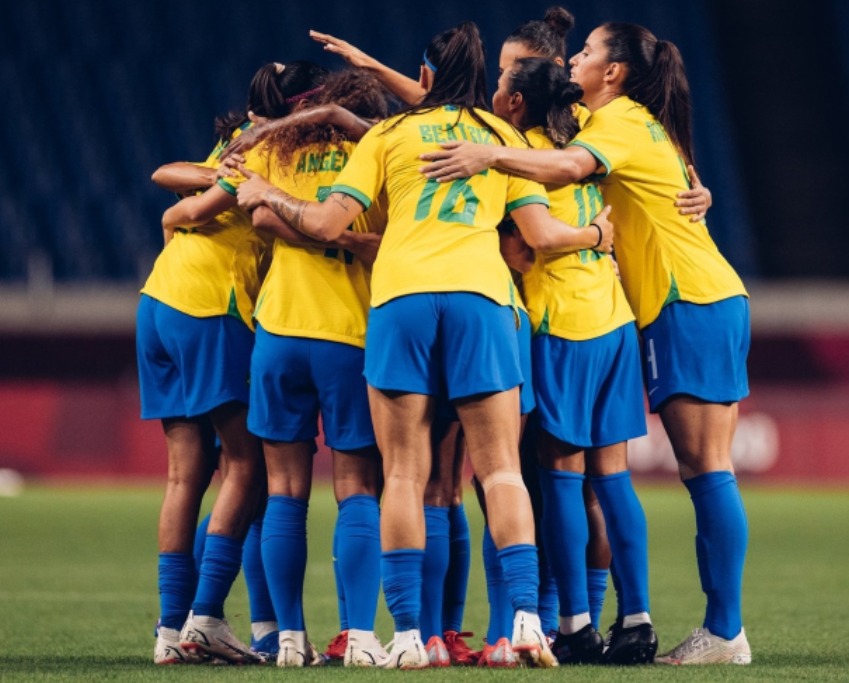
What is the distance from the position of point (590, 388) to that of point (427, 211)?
82 cm

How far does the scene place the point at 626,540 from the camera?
15.8ft

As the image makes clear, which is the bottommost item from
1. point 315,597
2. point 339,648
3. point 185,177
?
point 315,597

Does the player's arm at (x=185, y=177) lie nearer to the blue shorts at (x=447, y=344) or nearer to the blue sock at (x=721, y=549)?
the blue shorts at (x=447, y=344)

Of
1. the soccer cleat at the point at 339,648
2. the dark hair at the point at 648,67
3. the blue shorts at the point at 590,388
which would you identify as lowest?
the soccer cleat at the point at 339,648

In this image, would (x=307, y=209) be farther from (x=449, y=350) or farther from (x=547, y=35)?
(x=547, y=35)

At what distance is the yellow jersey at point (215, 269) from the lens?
5.11 meters

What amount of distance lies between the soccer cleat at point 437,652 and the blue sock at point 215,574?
2.36 feet

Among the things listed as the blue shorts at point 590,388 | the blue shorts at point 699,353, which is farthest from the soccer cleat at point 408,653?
the blue shorts at point 699,353

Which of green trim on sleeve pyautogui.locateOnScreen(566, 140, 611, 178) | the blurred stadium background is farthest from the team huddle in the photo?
the blurred stadium background

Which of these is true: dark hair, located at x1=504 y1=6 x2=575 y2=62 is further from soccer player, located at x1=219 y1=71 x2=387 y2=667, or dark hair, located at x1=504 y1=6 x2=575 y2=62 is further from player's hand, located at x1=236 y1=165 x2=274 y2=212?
player's hand, located at x1=236 y1=165 x2=274 y2=212

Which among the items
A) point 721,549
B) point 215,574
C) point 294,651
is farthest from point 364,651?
point 721,549

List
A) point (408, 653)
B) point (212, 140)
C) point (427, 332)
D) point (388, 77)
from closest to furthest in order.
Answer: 1. point (408, 653)
2. point (427, 332)
3. point (388, 77)
4. point (212, 140)

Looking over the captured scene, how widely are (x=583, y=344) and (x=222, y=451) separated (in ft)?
4.30

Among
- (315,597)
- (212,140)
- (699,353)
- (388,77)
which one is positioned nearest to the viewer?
(699,353)
